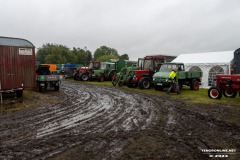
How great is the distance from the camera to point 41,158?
12.6 ft

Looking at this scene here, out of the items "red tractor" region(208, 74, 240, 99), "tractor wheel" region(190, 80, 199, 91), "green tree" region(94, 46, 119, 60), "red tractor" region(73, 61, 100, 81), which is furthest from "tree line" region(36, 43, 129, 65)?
"red tractor" region(208, 74, 240, 99)

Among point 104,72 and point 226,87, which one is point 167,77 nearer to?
point 226,87

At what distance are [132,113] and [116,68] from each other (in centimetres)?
1636

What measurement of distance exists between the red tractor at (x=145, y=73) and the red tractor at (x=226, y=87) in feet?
17.0

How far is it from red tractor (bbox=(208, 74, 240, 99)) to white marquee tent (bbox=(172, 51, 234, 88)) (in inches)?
185

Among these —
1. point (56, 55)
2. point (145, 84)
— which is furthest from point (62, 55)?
point (145, 84)

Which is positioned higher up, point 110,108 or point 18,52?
point 18,52

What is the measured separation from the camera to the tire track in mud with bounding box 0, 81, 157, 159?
4.33 metres

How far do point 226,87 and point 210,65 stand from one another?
18.7ft

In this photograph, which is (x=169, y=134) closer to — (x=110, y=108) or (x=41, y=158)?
(x=41, y=158)

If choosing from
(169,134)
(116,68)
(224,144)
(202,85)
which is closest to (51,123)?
(169,134)

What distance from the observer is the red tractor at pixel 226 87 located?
1079 cm

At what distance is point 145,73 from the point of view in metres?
16.0

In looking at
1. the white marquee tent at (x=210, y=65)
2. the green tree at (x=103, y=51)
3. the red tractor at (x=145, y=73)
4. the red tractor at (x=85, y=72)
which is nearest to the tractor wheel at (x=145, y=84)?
the red tractor at (x=145, y=73)
